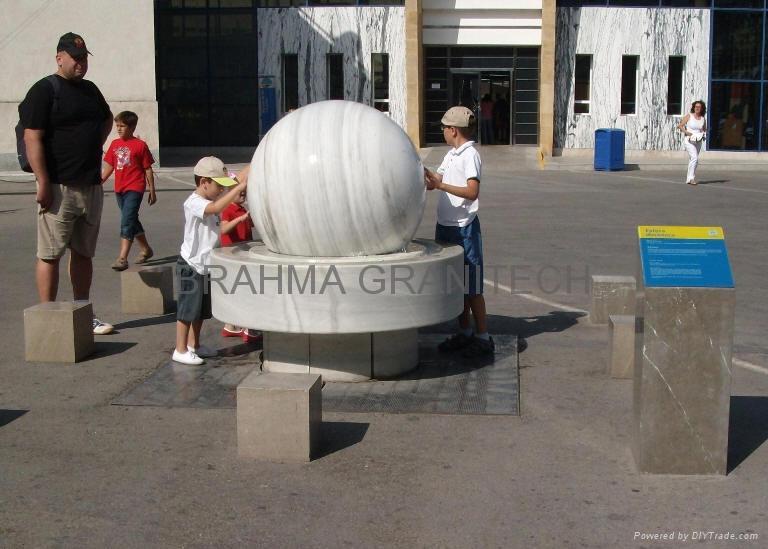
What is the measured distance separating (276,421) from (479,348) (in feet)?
8.17

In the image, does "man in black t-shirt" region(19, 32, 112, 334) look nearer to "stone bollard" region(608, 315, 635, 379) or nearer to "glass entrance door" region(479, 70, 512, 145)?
"stone bollard" region(608, 315, 635, 379)

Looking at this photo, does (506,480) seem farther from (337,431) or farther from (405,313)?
(405,313)

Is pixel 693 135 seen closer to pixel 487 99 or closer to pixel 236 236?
pixel 487 99

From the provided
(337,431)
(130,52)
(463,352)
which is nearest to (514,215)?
(463,352)

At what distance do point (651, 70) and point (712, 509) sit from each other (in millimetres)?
31107

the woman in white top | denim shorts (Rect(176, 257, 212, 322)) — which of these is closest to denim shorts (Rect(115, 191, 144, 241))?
denim shorts (Rect(176, 257, 212, 322))

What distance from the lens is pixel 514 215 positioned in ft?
55.7

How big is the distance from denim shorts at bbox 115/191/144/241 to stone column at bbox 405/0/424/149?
21.4 metres

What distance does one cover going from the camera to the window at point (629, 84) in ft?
112

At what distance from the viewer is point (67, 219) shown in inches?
306

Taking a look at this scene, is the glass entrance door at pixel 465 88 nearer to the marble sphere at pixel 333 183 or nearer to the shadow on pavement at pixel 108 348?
the shadow on pavement at pixel 108 348

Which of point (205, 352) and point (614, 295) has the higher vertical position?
point (614, 295)

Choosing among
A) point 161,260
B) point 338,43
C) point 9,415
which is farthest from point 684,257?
point 338,43

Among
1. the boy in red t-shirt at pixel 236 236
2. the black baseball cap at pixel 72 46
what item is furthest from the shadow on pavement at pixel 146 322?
the black baseball cap at pixel 72 46
